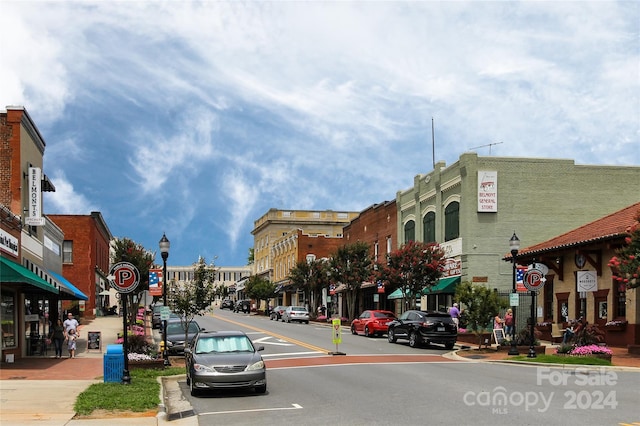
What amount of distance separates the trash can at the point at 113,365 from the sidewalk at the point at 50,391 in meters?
0.55

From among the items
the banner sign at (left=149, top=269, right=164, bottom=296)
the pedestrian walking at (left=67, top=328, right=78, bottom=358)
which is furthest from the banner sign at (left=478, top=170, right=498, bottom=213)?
the pedestrian walking at (left=67, top=328, right=78, bottom=358)

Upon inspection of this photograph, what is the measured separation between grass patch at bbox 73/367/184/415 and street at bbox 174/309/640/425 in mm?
904

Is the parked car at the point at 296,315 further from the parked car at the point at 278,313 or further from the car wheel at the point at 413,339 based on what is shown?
the car wheel at the point at 413,339

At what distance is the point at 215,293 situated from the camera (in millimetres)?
27297

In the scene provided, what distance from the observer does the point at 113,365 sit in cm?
1780

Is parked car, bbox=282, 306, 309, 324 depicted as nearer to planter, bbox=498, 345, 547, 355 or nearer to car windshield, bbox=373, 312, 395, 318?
car windshield, bbox=373, 312, 395, 318

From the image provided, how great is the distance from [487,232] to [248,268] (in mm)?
120230

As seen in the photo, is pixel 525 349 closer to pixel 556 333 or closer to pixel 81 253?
pixel 556 333

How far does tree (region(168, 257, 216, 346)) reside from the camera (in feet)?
86.3

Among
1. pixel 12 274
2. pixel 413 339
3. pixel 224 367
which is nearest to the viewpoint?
pixel 224 367

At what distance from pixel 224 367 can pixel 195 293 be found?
35.5 feet

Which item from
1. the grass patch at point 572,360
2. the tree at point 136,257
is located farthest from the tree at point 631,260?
the tree at point 136,257

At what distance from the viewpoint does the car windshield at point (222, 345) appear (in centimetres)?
1725

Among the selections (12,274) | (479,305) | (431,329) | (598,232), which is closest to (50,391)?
(12,274)
